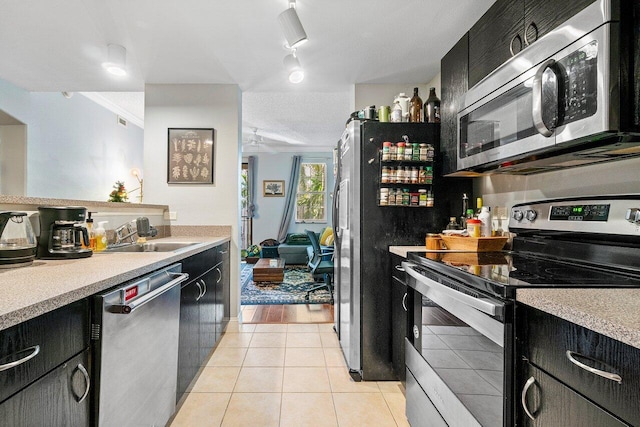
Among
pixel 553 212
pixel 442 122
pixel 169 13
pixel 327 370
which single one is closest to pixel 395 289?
pixel 327 370

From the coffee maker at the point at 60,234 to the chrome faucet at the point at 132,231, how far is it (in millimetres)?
805

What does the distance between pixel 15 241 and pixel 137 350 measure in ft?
2.20

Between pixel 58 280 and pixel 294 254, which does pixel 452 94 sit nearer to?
pixel 58 280

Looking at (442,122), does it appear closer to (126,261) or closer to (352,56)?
(352,56)

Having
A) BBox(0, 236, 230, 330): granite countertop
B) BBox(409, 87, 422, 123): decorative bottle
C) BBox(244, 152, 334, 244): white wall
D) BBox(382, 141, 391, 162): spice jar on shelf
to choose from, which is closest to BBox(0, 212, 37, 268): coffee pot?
BBox(0, 236, 230, 330): granite countertop

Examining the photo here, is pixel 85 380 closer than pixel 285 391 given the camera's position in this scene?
Yes

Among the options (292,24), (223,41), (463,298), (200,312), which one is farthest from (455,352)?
(223,41)

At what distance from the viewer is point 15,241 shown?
131cm

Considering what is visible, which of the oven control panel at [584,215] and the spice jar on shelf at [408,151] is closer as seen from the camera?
the oven control panel at [584,215]

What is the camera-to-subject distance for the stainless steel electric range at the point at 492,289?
3.12 feet

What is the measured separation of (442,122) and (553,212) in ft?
3.11

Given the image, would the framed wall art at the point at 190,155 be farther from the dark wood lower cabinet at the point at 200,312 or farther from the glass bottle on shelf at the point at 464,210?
the glass bottle on shelf at the point at 464,210

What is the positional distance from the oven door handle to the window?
6.10m

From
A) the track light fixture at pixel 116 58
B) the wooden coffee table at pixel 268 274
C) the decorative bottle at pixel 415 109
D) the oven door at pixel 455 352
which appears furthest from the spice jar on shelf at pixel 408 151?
the wooden coffee table at pixel 268 274
